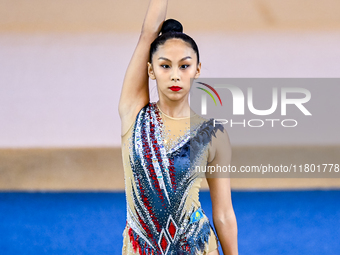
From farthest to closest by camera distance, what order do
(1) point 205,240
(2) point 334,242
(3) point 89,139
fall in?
(3) point 89,139 < (2) point 334,242 < (1) point 205,240

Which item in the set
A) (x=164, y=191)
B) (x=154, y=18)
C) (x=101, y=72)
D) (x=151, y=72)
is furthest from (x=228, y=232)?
(x=101, y=72)

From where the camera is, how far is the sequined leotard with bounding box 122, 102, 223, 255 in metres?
1.00

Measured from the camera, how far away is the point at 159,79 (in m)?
1.02

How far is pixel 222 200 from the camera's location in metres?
1.03

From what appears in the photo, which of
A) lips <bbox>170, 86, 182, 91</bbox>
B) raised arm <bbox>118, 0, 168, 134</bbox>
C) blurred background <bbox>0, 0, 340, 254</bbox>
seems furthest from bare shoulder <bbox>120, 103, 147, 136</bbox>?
blurred background <bbox>0, 0, 340, 254</bbox>

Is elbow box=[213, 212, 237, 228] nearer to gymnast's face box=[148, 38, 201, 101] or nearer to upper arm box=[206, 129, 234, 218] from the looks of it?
upper arm box=[206, 129, 234, 218]

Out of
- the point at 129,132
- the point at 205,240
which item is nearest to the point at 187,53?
the point at 129,132

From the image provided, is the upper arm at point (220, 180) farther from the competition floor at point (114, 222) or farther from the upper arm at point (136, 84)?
the competition floor at point (114, 222)

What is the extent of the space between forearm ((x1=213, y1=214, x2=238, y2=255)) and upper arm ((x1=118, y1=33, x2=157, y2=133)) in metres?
0.32

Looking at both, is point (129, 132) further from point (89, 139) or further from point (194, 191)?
point (89, 139)

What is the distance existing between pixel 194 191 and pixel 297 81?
3269mm

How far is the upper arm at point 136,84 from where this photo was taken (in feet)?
3.45

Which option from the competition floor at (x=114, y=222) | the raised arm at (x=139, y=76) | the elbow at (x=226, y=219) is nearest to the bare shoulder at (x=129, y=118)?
the raised arm at (x=139, y=76)

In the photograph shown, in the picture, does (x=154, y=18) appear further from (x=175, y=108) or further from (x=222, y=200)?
(x=222, y=200)
